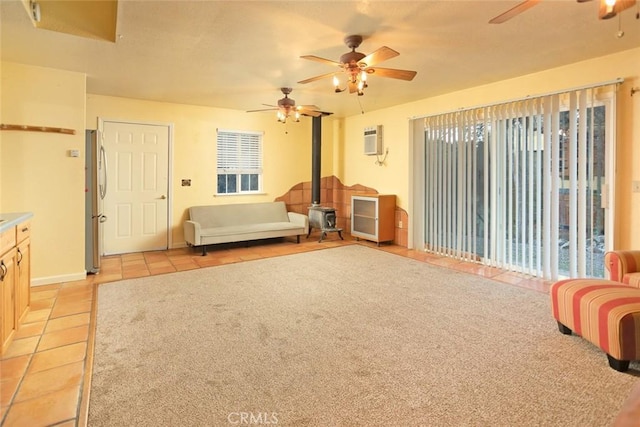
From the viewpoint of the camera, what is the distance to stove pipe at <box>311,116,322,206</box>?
6555 millimetres

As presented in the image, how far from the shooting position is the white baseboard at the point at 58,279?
3888 millimetres

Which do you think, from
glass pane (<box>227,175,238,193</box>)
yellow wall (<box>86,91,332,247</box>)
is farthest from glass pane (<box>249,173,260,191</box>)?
glass pane (<box>227,175,238,193</box>)

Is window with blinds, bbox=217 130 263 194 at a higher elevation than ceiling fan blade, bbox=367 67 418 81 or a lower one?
lower

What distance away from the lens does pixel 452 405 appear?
180 cm

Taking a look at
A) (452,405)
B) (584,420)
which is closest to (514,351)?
(584,420)

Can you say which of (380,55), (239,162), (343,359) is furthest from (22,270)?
(239,162)

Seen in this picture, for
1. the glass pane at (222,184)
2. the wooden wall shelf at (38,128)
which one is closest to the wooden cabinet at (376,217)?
the glass pane at (222,184)

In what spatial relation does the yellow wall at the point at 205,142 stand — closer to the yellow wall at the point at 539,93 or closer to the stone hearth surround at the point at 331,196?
the stone hearth surround at the point at 331,196

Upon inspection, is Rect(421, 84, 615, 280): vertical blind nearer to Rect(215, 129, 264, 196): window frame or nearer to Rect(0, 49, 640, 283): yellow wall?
Rect(0, 49, 640, 283): yellow wall

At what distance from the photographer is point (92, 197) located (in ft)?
13.9

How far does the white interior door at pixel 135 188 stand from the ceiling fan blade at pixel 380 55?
13.1 ft

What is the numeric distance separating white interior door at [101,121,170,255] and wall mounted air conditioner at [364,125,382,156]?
11.3 feet

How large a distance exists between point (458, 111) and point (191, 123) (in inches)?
168

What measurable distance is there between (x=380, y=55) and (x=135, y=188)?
14.5 feet
